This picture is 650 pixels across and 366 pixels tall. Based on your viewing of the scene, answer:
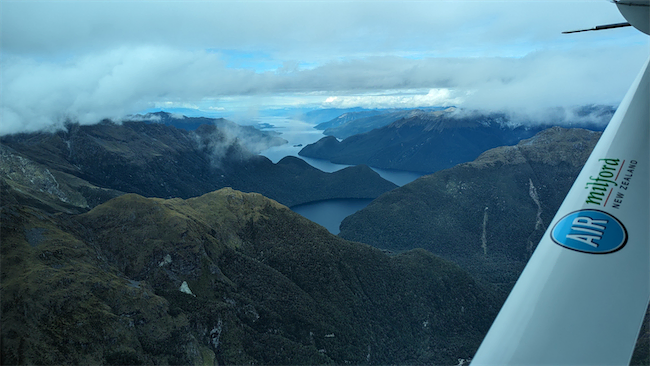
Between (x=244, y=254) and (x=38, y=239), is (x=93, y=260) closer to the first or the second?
(x=38, y=239)

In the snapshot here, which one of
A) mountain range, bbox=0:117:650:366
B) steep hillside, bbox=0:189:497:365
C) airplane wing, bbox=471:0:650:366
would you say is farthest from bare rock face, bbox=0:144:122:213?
airplane wing, bbox=471:0:650:366

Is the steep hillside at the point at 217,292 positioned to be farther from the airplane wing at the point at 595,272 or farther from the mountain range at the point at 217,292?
the airplane wing at the point at 595,272

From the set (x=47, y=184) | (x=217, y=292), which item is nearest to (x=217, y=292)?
(x=217, y=292)

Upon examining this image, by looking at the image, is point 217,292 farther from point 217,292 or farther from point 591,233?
point 591,233

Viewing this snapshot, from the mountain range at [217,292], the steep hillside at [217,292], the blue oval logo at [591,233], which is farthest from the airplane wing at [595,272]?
the mountain range at [217,292]

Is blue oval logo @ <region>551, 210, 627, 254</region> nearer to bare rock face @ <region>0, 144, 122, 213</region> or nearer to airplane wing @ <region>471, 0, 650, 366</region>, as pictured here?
airplane wing @ <region>471, 0, 650, 366</region>
